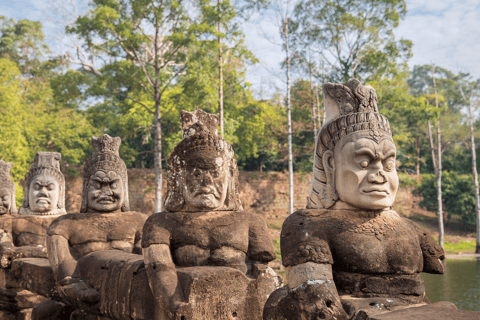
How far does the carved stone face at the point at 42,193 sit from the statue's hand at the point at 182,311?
382 cm

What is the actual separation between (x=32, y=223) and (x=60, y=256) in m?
1.84

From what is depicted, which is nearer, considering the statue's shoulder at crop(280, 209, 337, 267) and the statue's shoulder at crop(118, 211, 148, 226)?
the statue's shoulder at crop(280, 209, 337, 267)

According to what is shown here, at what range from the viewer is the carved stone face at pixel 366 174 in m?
2.79

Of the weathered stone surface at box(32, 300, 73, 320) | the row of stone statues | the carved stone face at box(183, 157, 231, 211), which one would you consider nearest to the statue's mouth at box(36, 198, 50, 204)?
the row of stone statues

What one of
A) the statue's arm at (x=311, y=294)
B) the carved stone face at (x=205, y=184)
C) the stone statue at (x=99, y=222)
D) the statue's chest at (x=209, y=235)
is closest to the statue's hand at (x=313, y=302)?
the statue's arm at (x=311, y=294)

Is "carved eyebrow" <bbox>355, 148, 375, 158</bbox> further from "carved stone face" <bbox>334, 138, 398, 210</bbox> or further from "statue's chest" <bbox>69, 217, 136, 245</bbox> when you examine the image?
"statue's chest" <bbox>69, 217, 136, 245</bbox>

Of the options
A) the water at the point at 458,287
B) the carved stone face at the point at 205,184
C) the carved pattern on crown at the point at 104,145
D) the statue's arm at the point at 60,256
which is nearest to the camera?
the carved stone face at the point at 205,184

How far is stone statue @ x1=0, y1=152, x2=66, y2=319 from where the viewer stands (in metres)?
6.02

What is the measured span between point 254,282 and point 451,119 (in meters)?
25.2

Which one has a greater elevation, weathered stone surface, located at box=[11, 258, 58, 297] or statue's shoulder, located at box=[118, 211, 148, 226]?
statue's shoulder, located at box=[118, 211, 148, 226]

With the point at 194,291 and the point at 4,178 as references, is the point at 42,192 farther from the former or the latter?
the point at 194,291

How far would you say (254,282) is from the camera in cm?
368

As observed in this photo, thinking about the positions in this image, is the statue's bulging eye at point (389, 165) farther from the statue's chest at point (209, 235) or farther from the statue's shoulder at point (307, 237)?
the statue's chest at point (209, 235)

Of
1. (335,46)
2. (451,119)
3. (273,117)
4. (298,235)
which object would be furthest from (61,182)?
(451,119)
